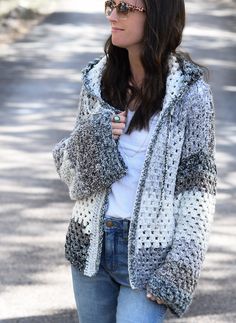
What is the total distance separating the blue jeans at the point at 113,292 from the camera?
303 cm

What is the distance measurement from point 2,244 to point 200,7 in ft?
62.9

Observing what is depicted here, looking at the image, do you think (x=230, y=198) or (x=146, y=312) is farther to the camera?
(x=230, y=198)

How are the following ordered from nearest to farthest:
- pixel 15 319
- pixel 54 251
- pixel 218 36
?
pixel 15 319 → pixel 54 251 → pixel 218 36

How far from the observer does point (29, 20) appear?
20.3 m

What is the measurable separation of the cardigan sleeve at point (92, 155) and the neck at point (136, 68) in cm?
17

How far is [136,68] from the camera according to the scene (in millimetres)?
3227

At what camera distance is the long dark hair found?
3.07 metres

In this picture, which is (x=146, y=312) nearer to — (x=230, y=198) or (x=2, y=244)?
(x=2, y=244)

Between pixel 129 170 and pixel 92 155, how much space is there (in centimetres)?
15

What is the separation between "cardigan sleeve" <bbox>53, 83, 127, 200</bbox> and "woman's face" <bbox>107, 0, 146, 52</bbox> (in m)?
0.25

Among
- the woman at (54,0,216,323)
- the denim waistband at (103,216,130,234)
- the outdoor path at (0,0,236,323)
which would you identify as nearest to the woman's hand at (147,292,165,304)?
the woman at (54,0,216,323)

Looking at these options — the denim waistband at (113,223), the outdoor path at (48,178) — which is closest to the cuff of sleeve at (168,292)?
the denim waistband at (113,223)

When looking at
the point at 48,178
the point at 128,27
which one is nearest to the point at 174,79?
the point at 128,27

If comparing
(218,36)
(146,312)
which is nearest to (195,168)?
(146,312)
